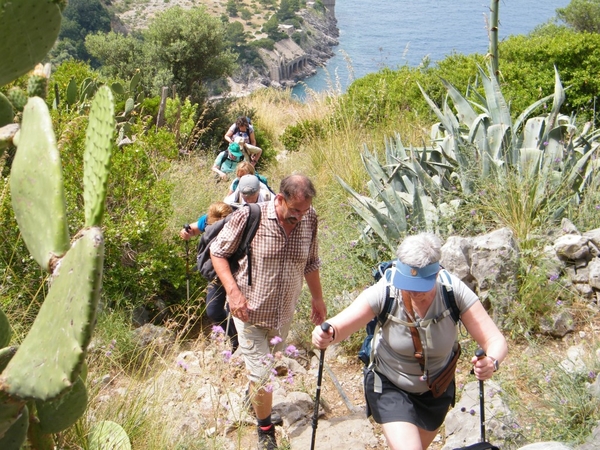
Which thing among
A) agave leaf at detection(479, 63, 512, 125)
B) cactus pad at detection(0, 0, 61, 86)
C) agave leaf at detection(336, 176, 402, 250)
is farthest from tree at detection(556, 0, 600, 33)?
cactus pad at detection(0, 0, 61, 86)

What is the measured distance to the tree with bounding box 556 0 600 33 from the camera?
2609 centimetres

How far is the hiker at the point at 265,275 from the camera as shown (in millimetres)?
3566

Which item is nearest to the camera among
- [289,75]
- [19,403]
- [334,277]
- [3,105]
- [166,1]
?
[19,403]

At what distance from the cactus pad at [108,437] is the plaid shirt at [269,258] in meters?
1.04

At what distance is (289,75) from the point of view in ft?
258

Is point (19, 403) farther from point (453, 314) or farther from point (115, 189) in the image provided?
point (115, 189)

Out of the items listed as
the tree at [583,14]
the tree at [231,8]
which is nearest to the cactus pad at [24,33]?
the tree at [583,14]

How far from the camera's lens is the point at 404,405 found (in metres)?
2.94

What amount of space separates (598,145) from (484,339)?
336 cm

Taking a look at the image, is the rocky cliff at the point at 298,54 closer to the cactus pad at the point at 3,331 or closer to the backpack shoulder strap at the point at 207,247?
the backpack shoulder strap at the point at 207,247

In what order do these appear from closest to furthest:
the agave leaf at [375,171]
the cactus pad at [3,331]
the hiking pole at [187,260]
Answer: the cactus pad at [3,331] < the hiking pole at [187,260] < the agave leaf at [375,171]

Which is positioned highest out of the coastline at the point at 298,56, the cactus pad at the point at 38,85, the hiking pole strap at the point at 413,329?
the cactus pad at the point at 38,85

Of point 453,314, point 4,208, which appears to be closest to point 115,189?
point 4,208

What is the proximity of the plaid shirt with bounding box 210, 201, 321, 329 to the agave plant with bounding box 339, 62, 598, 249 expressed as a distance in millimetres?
1855
